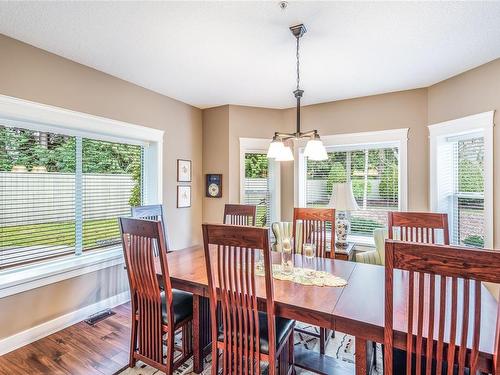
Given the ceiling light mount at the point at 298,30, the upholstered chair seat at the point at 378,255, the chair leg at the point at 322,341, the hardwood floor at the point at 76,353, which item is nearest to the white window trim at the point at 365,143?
the upholstered chair seat at the point at 378,255

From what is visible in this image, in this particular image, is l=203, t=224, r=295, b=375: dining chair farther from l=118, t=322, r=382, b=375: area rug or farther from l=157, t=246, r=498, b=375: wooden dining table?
l=118, t=322, r=382, b=375: area rug

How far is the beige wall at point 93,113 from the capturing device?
2457mm

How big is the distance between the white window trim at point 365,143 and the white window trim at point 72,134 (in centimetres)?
201

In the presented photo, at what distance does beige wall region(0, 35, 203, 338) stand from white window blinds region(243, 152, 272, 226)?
2.52 feet

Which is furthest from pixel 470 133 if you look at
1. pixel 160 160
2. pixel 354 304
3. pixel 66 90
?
pixel 66 90

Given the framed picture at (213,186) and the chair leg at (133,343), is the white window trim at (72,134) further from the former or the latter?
the chair leg at (133,343)

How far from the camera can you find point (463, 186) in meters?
3.24

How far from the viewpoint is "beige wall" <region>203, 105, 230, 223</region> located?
4285 mm

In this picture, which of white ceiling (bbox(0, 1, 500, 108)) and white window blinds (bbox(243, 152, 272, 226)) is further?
white window blinds (bbox(243, 152, 272, 226))

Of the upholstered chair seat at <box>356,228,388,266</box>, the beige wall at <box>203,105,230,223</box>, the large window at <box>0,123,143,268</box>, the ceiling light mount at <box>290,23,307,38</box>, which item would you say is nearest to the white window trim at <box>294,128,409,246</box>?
the upholstered chair seat at <box>356,228,388,266</box>

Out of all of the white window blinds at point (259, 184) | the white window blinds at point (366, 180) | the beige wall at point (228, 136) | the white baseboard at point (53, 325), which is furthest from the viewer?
the white window blinds at point (259, 184)

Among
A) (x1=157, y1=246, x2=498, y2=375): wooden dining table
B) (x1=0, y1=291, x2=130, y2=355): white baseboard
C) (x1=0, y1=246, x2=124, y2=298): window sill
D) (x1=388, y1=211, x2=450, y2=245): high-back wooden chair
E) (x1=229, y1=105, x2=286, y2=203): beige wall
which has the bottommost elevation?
(x1=0, y1=291, x2=130, y2=355): white baseboard

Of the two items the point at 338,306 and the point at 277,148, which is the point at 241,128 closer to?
the point at 277,148

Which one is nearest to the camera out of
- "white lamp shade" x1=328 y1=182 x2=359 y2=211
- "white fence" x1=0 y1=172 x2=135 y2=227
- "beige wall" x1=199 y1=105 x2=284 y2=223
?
"white fence" x1=0 y1=172 x2=135 y2=227
